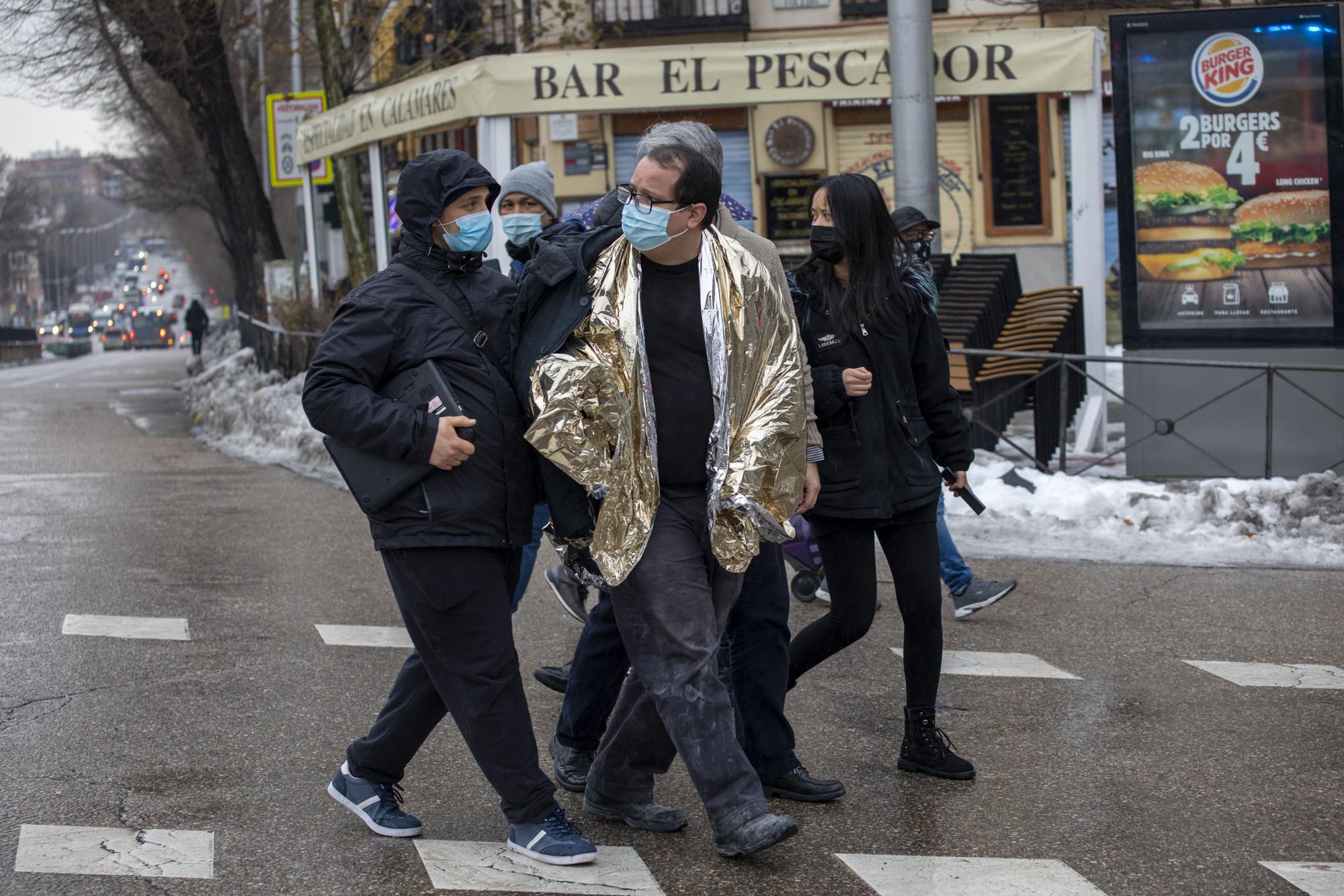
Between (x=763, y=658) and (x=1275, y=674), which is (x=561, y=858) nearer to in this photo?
(x=763, y=658)

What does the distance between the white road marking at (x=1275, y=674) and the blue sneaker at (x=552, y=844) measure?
2.91m

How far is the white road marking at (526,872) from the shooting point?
156 inches

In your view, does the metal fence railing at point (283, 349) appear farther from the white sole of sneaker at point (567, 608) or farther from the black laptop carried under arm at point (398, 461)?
the black laptop carried under arm at point (398, 461)

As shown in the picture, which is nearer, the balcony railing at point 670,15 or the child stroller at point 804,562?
the child stroller at point 804,562

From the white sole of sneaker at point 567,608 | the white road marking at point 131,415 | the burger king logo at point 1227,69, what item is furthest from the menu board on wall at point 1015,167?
the white sole of sneaker at point 567,608

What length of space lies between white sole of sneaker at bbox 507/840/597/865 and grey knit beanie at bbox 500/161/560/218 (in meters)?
2.60

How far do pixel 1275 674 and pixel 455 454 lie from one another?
142 inches

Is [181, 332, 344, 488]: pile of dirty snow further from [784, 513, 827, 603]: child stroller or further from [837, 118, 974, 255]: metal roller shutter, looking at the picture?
[837, 118, 974, 255]: metal roller shutter

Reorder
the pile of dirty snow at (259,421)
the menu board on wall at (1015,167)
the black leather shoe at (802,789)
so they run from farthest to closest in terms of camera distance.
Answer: the menu board on wall at (1015,167) → the pile of dirty snow at (259,421) → the black leather shoe at (802,789)

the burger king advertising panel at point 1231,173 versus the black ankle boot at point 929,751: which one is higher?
the burger king advertising panel at point 1231,173

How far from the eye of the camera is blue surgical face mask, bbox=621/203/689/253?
396 cm

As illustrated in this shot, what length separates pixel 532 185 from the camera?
A: 594 cm

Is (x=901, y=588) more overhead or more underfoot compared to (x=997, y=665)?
more overhead

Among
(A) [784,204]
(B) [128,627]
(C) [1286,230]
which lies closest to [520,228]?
(B) [128,627]
